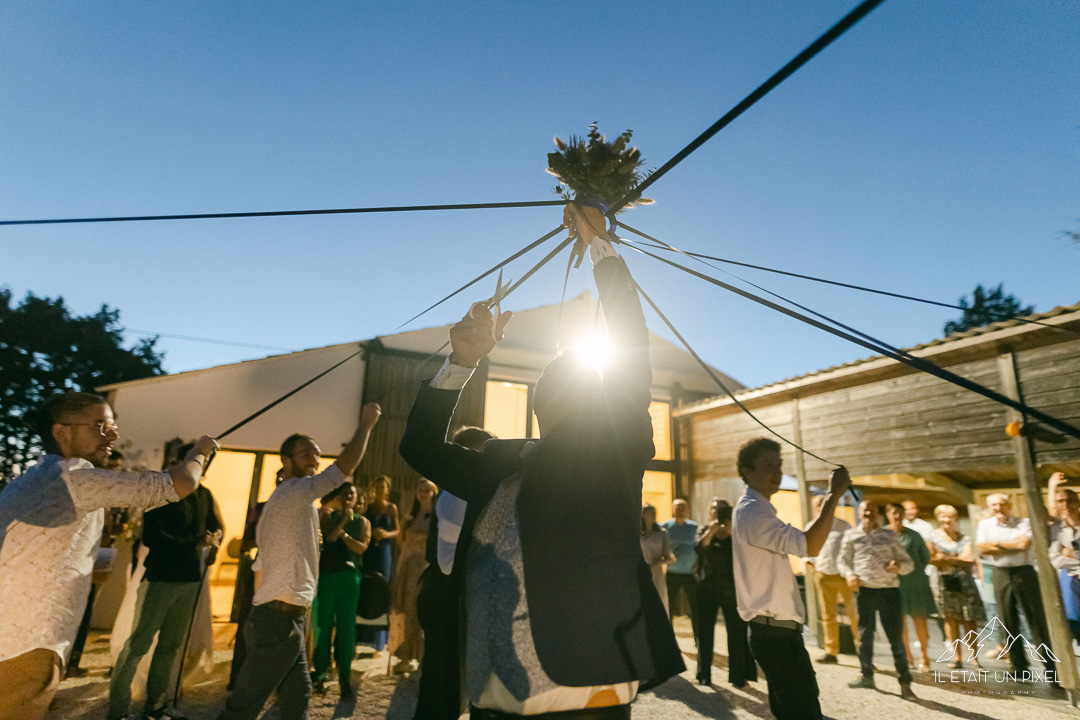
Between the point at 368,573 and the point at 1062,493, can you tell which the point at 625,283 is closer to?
the point at 368,573

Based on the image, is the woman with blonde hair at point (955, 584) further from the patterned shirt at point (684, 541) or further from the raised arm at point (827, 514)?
the raised arm at point (827, 514)

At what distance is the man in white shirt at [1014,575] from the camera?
21.1 feet

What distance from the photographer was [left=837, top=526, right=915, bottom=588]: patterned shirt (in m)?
6.39

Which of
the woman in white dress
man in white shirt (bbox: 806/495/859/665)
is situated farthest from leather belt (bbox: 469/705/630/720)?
man in white shirt (bbox: 806/495/859/665)

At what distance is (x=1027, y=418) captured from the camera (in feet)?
21.1

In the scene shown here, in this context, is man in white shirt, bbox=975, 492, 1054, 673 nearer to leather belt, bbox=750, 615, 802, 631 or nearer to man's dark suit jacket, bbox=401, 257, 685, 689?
leather belt, bbox=750, 615, 802, 631

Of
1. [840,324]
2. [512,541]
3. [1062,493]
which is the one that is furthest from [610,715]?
[1062,493]

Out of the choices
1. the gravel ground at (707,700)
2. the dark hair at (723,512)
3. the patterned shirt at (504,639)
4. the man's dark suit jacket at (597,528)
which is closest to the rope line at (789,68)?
the man's dark suit jacket at (597,528)

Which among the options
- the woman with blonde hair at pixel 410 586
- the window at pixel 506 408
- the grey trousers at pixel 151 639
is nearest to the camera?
the grey trousers at pixel 151 639

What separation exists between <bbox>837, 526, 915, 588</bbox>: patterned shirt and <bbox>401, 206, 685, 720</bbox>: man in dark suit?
633 centimetres

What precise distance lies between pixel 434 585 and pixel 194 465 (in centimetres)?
145

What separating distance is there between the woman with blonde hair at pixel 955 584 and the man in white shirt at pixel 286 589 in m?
7.85

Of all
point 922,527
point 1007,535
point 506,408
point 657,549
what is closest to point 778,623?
point 657,549

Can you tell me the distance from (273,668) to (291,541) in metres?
0.69
